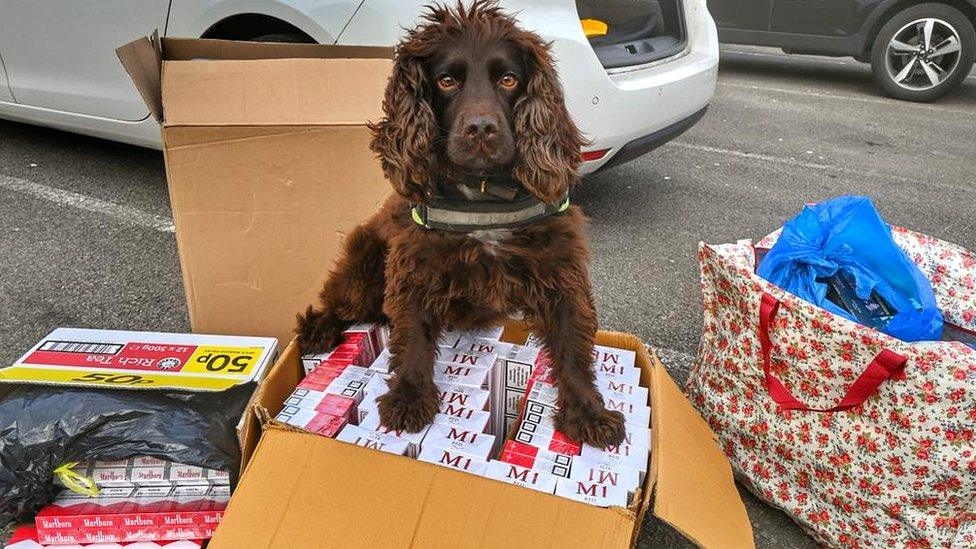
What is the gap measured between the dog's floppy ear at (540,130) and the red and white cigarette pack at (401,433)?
2.41ft

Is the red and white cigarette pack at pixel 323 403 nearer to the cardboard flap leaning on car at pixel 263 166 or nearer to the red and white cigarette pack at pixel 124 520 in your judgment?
the red and white cigarette pack at pixel 124 520

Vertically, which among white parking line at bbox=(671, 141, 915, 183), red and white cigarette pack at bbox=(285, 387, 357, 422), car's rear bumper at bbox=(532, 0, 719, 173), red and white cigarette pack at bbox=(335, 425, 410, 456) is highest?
car's rear bumper at bbox=(532, 0, 719, 173)

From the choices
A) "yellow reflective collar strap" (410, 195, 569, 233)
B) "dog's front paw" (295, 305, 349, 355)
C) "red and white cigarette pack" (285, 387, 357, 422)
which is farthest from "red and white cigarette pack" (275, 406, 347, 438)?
"yellow reflective collar strap" (410, 195, 569, 233)

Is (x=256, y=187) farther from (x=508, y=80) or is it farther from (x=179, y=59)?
(x=508, y=80)

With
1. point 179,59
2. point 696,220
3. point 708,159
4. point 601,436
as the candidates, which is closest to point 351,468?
point 601,436

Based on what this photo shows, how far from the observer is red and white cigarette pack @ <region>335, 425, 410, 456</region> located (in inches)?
68.1

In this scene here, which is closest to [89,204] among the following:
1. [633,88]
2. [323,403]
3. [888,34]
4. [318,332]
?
[318,332]

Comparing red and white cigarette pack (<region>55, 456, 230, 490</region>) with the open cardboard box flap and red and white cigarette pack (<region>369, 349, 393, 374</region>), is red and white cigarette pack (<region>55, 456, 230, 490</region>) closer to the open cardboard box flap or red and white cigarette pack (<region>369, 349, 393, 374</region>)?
the open cardboard box flap

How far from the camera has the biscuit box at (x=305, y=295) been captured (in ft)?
4.60

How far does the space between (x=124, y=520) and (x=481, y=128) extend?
1361 millimetres

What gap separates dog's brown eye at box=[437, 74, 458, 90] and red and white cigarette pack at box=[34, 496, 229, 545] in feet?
4.15

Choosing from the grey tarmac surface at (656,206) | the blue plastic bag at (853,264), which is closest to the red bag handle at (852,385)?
the blue plastic bag at (853,264)

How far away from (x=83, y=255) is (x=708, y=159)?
4.30 metres

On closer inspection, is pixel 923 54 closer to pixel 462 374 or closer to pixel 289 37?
pixel 289 37
